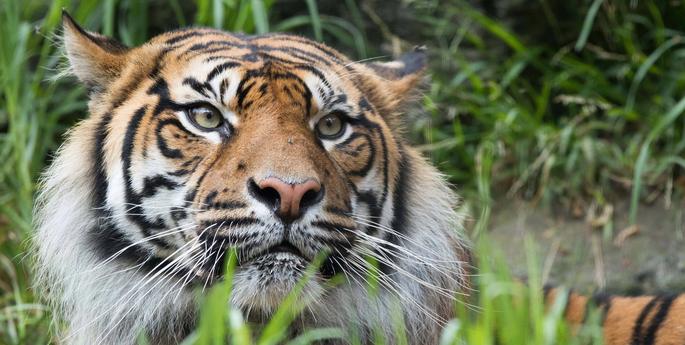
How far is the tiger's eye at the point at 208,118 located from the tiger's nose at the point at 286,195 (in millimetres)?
353

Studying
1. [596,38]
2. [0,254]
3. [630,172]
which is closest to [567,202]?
[630,172]

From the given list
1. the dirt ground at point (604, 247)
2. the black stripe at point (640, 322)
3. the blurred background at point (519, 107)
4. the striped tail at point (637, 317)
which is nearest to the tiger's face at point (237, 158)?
the striped tail at point (637, 317)

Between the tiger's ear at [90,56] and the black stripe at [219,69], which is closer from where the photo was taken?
the black stripe at [219,69]

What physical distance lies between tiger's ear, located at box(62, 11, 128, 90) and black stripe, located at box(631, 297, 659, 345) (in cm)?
202

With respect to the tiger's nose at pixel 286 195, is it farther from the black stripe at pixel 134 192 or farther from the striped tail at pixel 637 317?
the striped tail at pixel 637 317

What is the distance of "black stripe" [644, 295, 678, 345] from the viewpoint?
349 centimetres

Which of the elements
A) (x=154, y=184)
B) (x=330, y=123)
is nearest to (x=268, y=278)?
(x=154, y=184)

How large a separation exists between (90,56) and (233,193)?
86cm

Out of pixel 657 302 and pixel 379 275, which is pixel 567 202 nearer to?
pixel 657 302

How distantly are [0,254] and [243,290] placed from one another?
2.63m

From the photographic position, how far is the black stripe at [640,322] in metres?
3.51

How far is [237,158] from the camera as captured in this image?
9.66 ft

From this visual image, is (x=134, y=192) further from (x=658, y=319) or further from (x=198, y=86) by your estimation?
(x=658, y=319)

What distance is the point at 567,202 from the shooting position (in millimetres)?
5414
